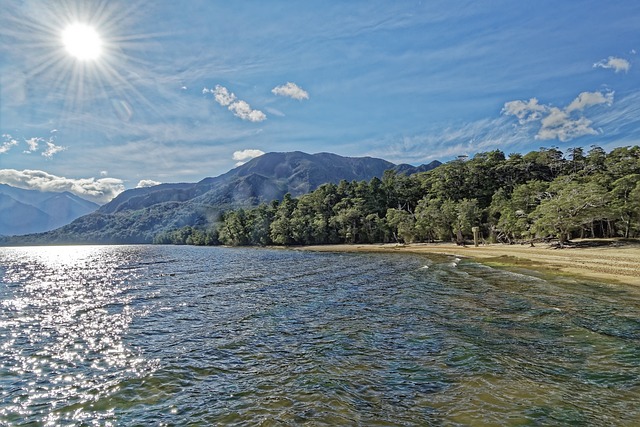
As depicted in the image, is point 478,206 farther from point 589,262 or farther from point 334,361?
point 334,361

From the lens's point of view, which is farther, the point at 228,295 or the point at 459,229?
the point at 459,229

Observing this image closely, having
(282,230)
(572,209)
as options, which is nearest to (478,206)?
(572,209)

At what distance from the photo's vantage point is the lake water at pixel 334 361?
8.31 meters

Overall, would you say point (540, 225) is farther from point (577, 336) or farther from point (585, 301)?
point (577, 336)

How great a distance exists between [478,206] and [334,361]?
91522 millimetres

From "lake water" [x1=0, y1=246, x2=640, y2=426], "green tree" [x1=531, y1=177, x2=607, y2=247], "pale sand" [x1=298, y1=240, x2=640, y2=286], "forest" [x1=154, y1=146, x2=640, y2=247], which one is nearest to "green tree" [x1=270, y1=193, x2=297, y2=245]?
"forest" [x1=154, y1=146, x2=640, y2=247]

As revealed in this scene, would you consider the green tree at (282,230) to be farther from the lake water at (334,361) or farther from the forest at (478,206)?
the lake water at (334,361)

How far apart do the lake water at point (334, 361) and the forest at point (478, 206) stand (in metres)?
37.7

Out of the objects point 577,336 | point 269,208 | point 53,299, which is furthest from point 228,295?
point 269,208

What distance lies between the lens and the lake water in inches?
327

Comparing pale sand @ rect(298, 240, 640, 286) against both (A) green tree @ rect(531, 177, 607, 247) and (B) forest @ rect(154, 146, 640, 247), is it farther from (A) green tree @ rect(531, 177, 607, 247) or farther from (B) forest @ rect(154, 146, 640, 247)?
(B) forest @ rect(154, 146, 640, 247)

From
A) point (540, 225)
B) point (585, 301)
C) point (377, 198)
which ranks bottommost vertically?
point (585, 301)

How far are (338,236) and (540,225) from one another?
2910 inches

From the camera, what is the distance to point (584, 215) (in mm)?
49938
